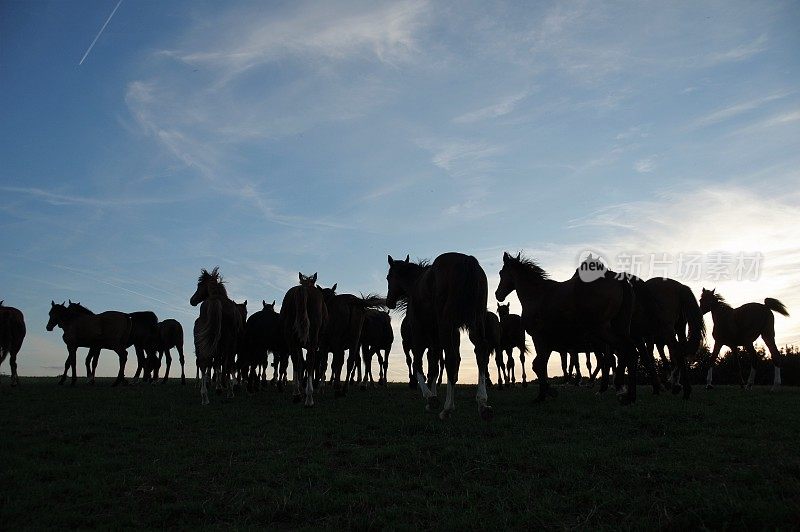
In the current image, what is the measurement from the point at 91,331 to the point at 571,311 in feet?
59.9

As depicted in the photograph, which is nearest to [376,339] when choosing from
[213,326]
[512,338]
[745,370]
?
[512,338]

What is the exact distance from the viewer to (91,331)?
23.0m

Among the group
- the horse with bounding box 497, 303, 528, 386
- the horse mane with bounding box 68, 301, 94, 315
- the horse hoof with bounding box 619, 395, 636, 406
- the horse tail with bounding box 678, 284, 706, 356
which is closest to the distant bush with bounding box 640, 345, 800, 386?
the horse with bounding box 497, 303, 528, 386

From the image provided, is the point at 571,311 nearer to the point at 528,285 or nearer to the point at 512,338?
the point at 528,285

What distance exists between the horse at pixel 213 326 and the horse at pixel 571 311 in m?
8.01

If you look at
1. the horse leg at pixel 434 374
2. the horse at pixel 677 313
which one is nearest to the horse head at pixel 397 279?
the horse leg at pixel 434 374

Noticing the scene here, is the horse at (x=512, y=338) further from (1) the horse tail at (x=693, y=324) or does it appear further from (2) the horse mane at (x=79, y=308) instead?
(2) the horse mane at (x=79, y=308)

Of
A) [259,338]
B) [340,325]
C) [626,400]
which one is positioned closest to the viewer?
[626,400]

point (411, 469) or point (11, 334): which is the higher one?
point (11, 334)

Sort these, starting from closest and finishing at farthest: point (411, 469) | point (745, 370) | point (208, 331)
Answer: point (411, 469) < point (208, 331) < point (745, 370)

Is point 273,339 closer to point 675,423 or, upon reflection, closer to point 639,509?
point 675,423

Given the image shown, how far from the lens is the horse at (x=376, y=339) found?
977 inches

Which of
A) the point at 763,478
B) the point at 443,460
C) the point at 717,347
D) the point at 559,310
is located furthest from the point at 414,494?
the point at 717,347

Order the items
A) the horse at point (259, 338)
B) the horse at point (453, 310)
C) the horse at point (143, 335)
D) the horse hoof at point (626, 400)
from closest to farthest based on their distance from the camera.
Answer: the horse at point (453, 310)
the horse hoof at point (626, 400)
the horse at point (259, 338)
the horse at point (143, 335)
